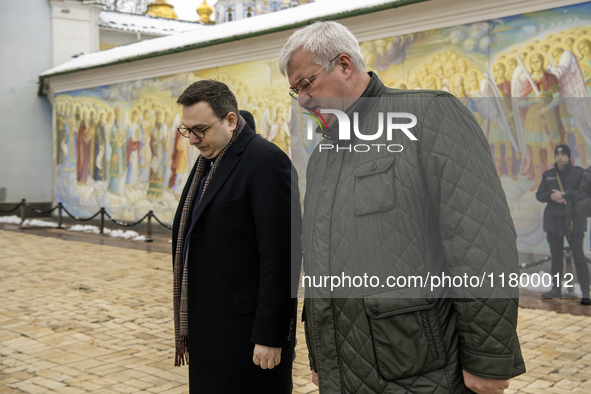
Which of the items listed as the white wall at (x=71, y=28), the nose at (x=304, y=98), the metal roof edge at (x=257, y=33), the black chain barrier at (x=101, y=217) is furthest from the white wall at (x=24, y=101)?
the nose at (x=304, y=98)

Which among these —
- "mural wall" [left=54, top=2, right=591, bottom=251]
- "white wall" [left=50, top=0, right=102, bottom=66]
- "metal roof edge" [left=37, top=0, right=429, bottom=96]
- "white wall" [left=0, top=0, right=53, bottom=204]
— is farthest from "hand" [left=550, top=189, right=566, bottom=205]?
"white wall" [left=50, top=0, right=102, bottom=66]

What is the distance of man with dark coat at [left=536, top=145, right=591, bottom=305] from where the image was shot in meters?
8.36

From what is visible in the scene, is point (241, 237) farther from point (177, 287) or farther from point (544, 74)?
point (544, 74)

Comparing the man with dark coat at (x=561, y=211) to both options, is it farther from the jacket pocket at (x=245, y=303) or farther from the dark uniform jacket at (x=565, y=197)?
the jacket pocket at (x=245, y=303)

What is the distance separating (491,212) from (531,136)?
25.0 ft

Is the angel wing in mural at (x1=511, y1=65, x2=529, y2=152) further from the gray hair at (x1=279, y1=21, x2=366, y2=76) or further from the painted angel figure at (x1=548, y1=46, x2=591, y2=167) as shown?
the gray hair at (x1=279, y1=21, x2=366, y2=76)

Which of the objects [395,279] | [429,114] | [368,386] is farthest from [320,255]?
[429,114]

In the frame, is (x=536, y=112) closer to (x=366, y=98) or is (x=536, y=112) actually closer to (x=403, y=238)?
(x=366, y=98)

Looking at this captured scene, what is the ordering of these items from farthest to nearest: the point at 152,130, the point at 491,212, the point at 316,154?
the point at 152,130, the point at 316,154, the point at 491,212

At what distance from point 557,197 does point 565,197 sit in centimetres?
10

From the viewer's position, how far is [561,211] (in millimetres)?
8500

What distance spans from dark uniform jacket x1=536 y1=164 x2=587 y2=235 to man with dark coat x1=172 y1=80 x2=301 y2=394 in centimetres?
646

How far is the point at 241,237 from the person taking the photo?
2912mm

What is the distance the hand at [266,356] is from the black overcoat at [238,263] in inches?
2.7
